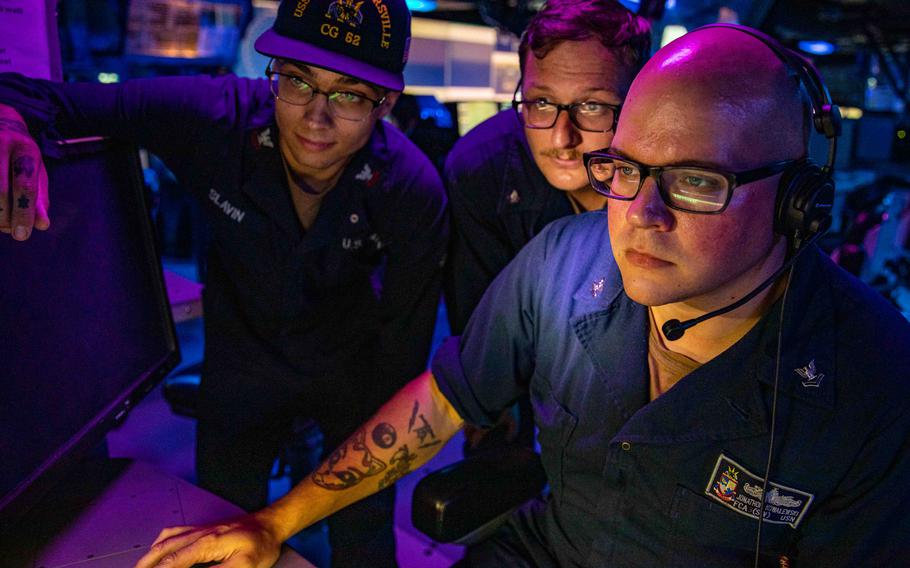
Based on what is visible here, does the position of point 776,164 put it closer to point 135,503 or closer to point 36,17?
point 135,503

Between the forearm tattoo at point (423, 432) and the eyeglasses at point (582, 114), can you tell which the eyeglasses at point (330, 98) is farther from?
the forearm tattoo at point (423, 432)

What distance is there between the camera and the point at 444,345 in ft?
4.54

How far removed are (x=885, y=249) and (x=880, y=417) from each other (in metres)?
4.20

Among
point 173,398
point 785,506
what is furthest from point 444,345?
point 173,398

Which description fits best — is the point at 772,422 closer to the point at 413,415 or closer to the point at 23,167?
the point at 413,415

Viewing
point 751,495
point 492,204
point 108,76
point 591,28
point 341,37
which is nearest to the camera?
point 751,495

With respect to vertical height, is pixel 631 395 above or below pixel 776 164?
below

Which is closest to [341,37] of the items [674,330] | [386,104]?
[386,104]

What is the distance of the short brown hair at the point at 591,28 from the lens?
152 cm

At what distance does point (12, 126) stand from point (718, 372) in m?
1.11

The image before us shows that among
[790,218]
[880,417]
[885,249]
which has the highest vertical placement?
[790,218]

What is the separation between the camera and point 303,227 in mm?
1656

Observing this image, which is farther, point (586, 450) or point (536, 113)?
point (536, 113)

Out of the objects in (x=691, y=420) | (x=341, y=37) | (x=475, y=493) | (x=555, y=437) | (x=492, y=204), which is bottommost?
A: (x=475, y=493)
